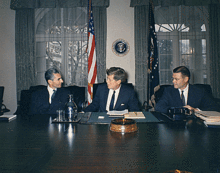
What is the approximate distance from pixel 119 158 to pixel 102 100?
5.77ft

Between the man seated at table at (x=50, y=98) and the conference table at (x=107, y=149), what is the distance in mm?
889

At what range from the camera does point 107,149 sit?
995mm

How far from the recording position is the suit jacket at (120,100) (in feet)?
8.38

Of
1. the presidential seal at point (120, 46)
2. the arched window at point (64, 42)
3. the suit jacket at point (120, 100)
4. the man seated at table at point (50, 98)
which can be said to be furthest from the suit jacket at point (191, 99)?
the arched window at point (64, 42)

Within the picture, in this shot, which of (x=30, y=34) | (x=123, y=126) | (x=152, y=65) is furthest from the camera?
(x=30, y=34)

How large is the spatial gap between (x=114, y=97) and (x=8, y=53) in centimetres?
381

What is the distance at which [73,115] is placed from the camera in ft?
5.67

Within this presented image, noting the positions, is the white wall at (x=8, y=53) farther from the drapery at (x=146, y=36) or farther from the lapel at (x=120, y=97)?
the lapel at (x=120, y=97)

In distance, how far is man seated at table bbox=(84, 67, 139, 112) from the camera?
2.54 meters

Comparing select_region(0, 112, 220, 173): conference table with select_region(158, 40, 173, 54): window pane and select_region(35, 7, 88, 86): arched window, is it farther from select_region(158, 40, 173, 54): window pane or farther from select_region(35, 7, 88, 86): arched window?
select_region(158, 40, 173, 54): window pane

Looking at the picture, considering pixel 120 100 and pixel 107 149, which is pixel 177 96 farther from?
pixel 107 149

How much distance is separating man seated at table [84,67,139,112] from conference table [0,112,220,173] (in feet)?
3.41

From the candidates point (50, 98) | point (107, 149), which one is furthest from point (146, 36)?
point (107, 149)

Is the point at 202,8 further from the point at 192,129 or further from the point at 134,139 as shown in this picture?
the point at 134,139
